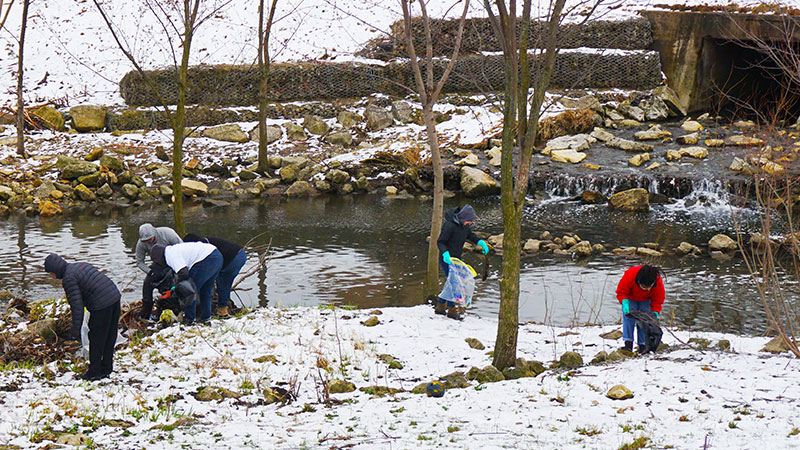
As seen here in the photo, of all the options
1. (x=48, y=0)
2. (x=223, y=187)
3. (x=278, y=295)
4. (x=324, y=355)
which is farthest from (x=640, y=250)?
(x=48, y=0)

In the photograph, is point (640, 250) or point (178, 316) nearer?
point (178, 316)

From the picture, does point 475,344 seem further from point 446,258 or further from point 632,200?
point 632,200

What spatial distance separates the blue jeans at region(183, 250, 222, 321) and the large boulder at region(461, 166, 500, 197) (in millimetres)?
12767

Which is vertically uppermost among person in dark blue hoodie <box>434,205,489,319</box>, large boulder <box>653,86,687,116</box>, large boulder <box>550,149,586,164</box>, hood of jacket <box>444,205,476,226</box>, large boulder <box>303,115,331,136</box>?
large boulder <box>653,86,687,116</box>

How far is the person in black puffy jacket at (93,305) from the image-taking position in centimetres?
743

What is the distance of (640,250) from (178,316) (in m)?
9.48

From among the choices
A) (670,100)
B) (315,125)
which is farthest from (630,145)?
(315,125)

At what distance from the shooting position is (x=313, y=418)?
6379 millimetres

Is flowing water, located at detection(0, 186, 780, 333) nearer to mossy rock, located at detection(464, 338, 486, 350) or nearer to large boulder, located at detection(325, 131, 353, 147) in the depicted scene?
mossy rock, located at detection(464, 338, 486, 350)

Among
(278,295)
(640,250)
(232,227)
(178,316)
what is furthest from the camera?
(232,227)

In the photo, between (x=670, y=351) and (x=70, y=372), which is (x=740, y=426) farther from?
(x=70, y=372)

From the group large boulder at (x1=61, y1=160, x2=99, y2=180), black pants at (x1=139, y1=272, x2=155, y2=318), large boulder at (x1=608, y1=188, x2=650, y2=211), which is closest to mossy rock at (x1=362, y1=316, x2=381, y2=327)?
black pants at (x1=139, y1=272, x2=155, y2=318)

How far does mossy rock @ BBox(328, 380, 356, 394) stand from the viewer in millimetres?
7148

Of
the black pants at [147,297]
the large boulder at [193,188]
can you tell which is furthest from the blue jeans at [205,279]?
the large boulder at [193,188]
